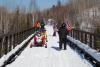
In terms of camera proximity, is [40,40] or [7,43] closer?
[7,43]

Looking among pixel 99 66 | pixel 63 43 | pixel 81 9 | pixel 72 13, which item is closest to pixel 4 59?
pixel 99 66

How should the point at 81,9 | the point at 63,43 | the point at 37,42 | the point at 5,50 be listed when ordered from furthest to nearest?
the point at 81,9
the point at 37,42
the point at 63,43
the point at 5,50

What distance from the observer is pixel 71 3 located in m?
87.4

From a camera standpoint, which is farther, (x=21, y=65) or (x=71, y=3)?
(x=71, y=3)

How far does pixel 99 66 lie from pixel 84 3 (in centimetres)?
8200

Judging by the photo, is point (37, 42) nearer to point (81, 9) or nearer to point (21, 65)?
point (21, 65)

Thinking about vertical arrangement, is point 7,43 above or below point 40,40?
above

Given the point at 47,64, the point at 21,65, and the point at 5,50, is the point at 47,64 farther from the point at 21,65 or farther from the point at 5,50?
the point at 5,50

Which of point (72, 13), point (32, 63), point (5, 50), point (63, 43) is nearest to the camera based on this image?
point (32, 63)

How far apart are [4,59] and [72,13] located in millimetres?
70955

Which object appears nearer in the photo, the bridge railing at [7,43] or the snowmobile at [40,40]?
the bridge railing at [7,43]

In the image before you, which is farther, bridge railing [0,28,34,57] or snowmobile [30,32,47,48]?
snowmobile [30,32,47,48]

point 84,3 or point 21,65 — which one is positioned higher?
point 84,3

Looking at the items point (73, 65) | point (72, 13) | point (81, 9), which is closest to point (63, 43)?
point (73, 65)
